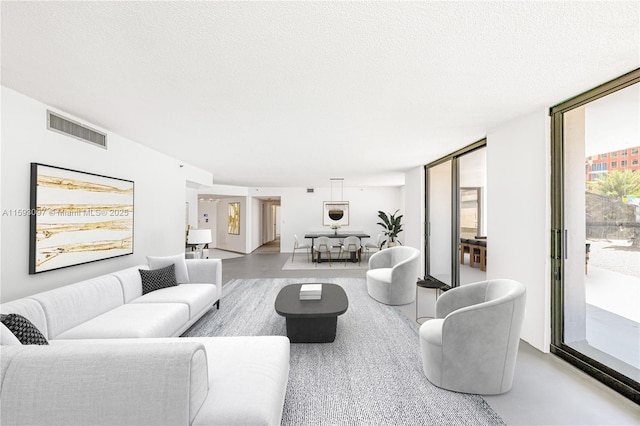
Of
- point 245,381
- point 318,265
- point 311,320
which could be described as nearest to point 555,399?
point 311,320

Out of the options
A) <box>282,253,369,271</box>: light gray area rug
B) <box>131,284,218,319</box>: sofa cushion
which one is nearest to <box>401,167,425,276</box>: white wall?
<box>282,253,369,271</box>: light gray area rug

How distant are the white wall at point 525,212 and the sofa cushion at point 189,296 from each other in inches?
144

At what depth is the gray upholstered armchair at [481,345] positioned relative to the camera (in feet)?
6.91

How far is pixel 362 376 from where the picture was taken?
2.44 m

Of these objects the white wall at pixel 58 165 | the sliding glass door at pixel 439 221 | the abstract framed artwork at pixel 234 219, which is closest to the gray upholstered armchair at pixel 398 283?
the sliding glass door at pixel 439 221

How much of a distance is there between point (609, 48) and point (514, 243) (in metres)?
2.03

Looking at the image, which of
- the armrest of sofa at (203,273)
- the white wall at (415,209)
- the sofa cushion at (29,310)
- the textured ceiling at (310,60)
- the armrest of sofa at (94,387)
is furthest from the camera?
the white wall at (415,209)

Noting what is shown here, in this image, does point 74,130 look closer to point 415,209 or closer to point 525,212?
point 525,212

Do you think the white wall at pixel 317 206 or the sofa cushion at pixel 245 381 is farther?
the white wall at pixel 317 206

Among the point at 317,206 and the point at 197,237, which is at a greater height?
the point at 317,206

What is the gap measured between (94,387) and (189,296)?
2133 mm

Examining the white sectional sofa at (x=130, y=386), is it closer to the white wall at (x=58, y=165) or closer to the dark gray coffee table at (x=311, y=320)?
the dark gray coffee table at (x=311, y=320)

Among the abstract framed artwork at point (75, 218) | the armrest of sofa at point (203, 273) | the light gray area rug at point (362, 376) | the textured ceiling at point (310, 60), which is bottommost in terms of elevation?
the light gray area rug at point (362, 376)

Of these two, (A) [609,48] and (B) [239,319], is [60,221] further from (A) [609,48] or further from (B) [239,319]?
(A) [609,48]
